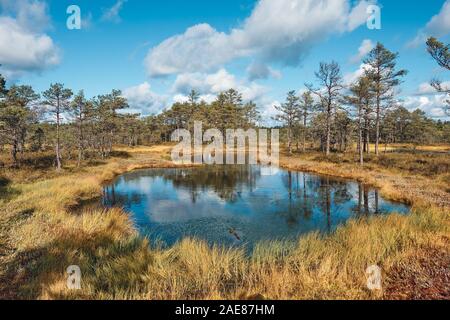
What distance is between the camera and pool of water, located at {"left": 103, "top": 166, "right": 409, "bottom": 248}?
13.8 metres

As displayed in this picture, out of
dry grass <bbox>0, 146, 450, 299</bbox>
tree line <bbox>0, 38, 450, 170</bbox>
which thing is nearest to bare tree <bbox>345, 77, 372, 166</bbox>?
tree line <bbox>0, 38, 450, 170</bbox>

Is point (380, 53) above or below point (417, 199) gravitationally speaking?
above

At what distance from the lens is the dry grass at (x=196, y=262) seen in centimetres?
643

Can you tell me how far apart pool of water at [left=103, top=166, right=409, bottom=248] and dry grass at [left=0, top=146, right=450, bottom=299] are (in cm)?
237

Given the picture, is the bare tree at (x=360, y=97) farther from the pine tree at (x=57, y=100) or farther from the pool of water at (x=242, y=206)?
the pine tree at (x=57, y=100)

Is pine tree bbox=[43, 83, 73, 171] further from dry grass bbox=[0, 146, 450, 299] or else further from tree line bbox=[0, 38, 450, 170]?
dry grass bbox=[0, 146, 450, 299]

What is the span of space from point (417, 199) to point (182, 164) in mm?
32220

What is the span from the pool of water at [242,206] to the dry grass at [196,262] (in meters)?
2.37

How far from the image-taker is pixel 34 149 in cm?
5403

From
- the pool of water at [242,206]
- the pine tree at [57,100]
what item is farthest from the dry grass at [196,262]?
the pine tree at [57,100]

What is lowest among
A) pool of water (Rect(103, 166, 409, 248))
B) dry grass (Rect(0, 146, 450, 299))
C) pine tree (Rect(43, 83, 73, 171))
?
pool of water (Rect(103, 166, 409, 248))

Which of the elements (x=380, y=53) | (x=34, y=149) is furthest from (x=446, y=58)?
(x=34, y=149)

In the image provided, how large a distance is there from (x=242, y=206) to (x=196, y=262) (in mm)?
11252
